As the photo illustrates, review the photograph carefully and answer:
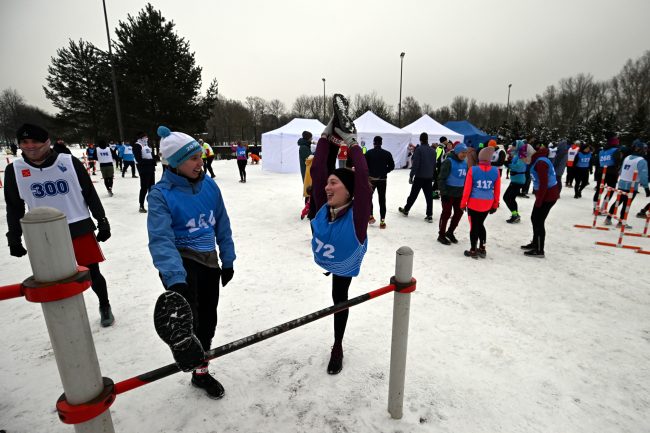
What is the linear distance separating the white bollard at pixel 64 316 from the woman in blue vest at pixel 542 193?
6085mm

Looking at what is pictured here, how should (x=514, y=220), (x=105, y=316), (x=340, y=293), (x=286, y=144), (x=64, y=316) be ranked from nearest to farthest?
(x=64, y=316), (x=340, y=293), (x=105, y=316), (x=514, y=220), (x=286, y=144)

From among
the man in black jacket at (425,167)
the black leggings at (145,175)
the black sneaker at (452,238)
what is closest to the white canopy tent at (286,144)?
the black leggings at (145,175)

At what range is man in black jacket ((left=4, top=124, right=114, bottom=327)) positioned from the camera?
2791mm

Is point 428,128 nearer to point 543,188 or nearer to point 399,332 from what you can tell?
point 543,188

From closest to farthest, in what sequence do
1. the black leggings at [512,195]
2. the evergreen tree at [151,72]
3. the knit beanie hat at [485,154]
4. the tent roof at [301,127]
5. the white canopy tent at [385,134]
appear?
the knit beanie hat at [485,154] → the black leggings at [512,195] → the white canopy tent at [385,134] → the tent roof at [301,127] → the evergreen tree at [151,72]

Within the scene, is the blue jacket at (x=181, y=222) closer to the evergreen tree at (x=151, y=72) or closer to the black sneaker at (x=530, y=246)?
the black sneaker at (x=530, y=246)

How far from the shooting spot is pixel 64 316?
3.31 ft

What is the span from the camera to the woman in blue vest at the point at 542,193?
16.9 feet

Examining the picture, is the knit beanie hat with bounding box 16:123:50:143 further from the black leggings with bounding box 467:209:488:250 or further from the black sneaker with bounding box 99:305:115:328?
the black leggings with bounding box 467:209:488:250

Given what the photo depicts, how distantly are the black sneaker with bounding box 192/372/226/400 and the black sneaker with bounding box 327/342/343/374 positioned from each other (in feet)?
2.92

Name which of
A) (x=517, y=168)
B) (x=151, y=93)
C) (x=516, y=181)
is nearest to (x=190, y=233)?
(x=516, y=181)

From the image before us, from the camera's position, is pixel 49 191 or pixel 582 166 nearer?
pixel 49 191

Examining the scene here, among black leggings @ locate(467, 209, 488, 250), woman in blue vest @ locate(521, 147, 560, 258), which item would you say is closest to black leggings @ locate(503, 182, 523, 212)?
woman in blue vest @ locate(521, 147, 560, 258)

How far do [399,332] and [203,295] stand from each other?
4.73ft
